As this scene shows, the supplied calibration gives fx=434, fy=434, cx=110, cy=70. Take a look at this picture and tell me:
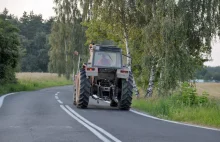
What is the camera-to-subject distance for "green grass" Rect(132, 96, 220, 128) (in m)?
12.0

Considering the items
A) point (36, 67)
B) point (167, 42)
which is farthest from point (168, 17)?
point (36, 67)

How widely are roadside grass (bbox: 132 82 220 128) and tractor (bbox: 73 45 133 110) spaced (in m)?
1.24

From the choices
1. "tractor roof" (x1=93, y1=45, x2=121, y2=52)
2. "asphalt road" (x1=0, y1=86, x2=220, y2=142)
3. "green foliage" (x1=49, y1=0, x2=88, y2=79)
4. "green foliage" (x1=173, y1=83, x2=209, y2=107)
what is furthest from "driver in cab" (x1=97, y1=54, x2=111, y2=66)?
"green foliage" (x1=49, y1=0, x2=88, y2=79)

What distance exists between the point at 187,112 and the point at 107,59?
467 centimetres

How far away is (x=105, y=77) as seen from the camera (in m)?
16.8

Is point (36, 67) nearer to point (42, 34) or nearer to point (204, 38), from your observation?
point (42, 34)

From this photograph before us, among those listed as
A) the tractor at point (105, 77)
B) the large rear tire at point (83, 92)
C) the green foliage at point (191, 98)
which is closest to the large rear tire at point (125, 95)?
the tractor at point (105, 77)

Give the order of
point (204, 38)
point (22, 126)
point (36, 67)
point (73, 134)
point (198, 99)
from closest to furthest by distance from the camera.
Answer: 1. point (73, 134)
2. point (22, 126)
3. point (198, 99)
4. point (204, 38)
5. point (36, 67)

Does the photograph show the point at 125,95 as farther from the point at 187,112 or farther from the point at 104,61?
the point at 187,112

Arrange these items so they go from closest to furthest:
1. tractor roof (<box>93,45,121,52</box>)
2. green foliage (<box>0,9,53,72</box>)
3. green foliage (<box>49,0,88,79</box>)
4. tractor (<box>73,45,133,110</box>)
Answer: tractor (<box>73,45,133,110</box>), tractor roof (<box>93,45,121,52</box>), green foliage (<box>49,0,88,79</box>), green foliage (<box>0,9,53,72</box>)

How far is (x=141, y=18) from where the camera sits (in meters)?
23.1

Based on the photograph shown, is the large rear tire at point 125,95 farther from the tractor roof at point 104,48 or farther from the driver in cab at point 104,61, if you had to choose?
the tractor roof at point 104,48

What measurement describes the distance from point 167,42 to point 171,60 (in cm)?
77

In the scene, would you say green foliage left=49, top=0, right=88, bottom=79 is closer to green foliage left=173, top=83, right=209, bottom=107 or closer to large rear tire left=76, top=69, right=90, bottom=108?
large rear tire left=76, top=69, right=90, bottom=108
